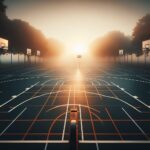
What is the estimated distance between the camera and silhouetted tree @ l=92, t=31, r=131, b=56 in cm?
11781

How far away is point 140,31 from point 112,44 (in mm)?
45485

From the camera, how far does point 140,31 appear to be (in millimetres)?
80312

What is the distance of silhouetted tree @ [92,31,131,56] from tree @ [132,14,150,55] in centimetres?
2821

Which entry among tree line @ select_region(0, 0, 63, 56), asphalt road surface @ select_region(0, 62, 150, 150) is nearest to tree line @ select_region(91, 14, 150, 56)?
tree line @ select_region(0, 0, 63, 56)

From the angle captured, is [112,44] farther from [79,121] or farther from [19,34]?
[79,121]

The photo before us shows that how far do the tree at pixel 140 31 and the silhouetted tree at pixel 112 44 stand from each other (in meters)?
28.2

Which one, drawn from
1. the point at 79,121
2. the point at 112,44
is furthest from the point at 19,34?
the point at 79,121

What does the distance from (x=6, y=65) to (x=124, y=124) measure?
47375 mm

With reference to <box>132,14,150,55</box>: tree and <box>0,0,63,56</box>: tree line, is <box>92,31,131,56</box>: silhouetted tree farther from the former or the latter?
<box>0,0,63,56</box>: tree line

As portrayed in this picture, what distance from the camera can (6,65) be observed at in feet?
190

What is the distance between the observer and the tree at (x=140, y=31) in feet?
258

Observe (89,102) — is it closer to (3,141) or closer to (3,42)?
(3,141)

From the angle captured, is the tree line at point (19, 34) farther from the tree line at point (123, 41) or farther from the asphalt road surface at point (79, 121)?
the asphalt road surface at point (79, 121)

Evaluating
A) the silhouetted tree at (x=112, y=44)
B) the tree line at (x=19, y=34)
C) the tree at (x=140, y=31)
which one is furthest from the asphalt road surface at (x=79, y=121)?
the silhouetted tree at (x=112, y=44)
